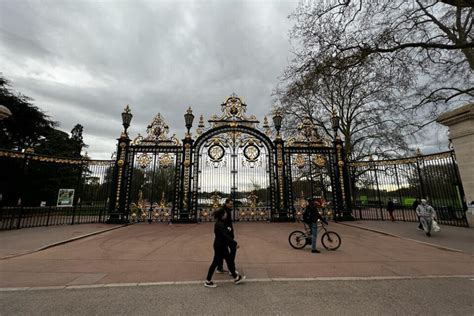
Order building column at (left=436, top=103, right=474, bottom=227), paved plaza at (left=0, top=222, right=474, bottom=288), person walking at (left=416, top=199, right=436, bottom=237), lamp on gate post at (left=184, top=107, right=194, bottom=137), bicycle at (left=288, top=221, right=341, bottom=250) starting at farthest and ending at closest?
lamp on gate post at (left=184, top=107, right=194, bottom=137), building column at (left=436, top=103, right=474, bottom=227), person walking at (left=416, top=199, right=436, bottom=237), bicycle at (left=288, top=221, right=341, bottom=250), paved plaza at (left=0, top=222, right=474, bottom=288)

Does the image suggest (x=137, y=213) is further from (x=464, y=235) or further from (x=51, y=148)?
(x=51, y=148)

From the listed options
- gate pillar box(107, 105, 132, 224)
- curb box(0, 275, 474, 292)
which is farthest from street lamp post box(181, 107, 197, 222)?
curb box(0, 275, 474, 292)

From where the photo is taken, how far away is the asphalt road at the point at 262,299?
3283mm

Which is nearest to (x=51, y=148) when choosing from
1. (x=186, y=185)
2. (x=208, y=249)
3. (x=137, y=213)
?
(x=137, y=213)

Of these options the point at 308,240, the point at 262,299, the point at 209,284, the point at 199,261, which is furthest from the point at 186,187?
the point at 262,299

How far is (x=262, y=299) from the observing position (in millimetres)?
3650

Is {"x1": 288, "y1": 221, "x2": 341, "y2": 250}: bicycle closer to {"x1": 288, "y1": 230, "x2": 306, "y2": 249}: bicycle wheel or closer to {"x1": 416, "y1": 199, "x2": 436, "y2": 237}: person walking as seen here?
{"x1": 288, "y1": 230, "x2": 306, "y2": 249}: bicycle wheel

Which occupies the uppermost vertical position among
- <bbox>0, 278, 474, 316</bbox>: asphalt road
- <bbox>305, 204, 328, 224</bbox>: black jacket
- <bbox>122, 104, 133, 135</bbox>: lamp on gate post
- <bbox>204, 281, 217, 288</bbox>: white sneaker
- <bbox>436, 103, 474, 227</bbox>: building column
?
<bbox>122, 104, 133, 135</bbox>: lamp on gate post

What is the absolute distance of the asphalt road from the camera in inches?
129

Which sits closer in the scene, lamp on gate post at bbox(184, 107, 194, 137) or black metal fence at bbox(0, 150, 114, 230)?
black metal fence at bbox(0, 150, 114, 230)

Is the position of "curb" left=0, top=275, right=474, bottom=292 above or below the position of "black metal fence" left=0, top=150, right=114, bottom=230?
below

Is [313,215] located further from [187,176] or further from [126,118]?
[126,118]

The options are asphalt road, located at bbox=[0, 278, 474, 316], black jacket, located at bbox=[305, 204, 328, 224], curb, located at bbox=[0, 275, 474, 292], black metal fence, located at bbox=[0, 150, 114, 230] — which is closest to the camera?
asphalt road, located at bbox=[0, 278, 474, 316]

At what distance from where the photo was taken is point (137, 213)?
13.8m
